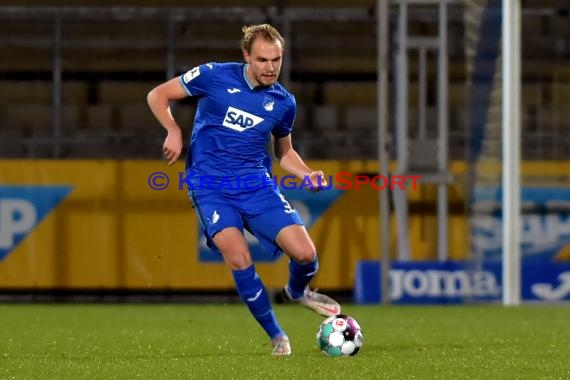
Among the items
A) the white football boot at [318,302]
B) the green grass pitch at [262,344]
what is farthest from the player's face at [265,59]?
the green grass pitch at [262,344]

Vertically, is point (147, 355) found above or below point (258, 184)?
below

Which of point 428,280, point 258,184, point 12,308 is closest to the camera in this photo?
point 258,184

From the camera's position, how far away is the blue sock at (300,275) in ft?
23.9

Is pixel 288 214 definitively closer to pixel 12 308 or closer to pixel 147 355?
pixel 147 355

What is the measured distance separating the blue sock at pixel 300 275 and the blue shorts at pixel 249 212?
0.49 ft

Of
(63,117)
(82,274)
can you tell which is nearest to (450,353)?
(82,274)

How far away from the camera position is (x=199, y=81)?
24.0 feet

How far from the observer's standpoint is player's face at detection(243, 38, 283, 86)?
6969 millimetres

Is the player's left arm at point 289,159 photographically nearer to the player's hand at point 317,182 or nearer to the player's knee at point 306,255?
the player's hand at point 317,182

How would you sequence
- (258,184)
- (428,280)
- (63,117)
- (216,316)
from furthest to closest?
(63,117)
(428,280)
(216,316)
(258,184)

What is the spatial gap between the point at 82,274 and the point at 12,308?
123cm

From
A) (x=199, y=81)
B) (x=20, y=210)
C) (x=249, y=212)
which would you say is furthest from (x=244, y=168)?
(x=20, y=210)

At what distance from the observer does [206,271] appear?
43.4 ft

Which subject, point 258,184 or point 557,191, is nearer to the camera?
point 258,184
